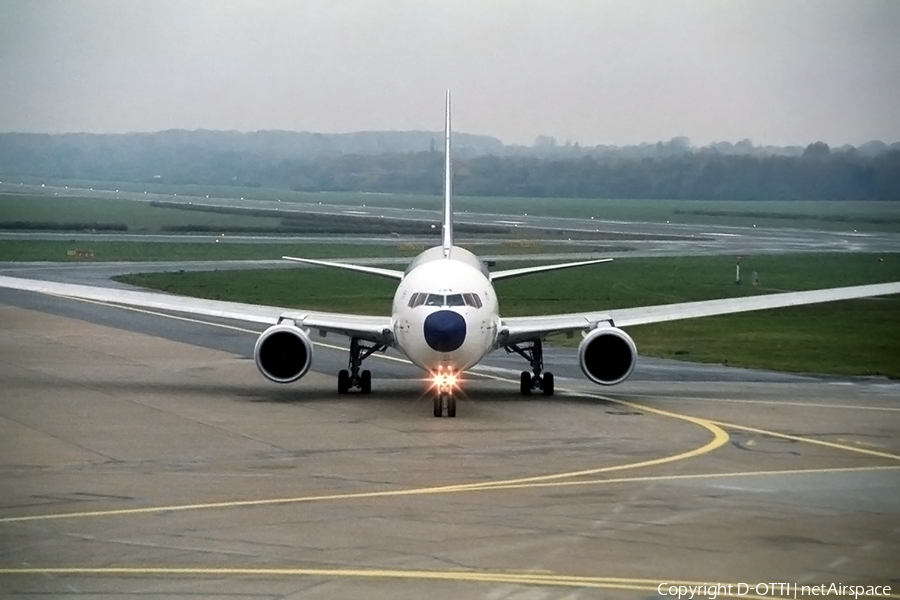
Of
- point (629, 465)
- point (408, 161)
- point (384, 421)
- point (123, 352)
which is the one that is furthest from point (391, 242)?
point (629, 465)

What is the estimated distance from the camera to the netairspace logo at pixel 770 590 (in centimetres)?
1104

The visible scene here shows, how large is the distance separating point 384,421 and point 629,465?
5005mm

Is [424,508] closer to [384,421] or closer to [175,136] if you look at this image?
[384,421]

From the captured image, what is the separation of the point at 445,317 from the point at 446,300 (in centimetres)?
62

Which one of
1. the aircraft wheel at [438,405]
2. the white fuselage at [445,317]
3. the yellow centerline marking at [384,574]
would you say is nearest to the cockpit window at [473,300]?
the white fuselage at [445,317]

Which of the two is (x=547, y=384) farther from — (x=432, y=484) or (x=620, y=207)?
(x=620, y=207)

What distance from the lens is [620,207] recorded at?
66.9 meters

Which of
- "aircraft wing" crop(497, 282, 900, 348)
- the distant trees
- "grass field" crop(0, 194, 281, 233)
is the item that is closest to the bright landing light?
"aircraft wing" crop(497, 282, 900, 348)

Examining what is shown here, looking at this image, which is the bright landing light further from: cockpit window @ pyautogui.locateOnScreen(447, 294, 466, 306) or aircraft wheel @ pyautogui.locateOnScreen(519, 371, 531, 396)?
aircraft wheel @ pyautogui.locateOnScreen(519, 371, 531, 396)

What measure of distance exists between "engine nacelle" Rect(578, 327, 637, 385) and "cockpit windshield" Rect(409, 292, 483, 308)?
104 inches

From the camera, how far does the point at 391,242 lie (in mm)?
58000

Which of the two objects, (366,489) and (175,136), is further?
(175,136)

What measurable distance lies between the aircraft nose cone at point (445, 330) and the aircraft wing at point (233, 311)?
2.68 m

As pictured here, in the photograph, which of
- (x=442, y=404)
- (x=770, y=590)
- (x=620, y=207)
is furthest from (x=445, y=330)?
(x=620, y=207)
